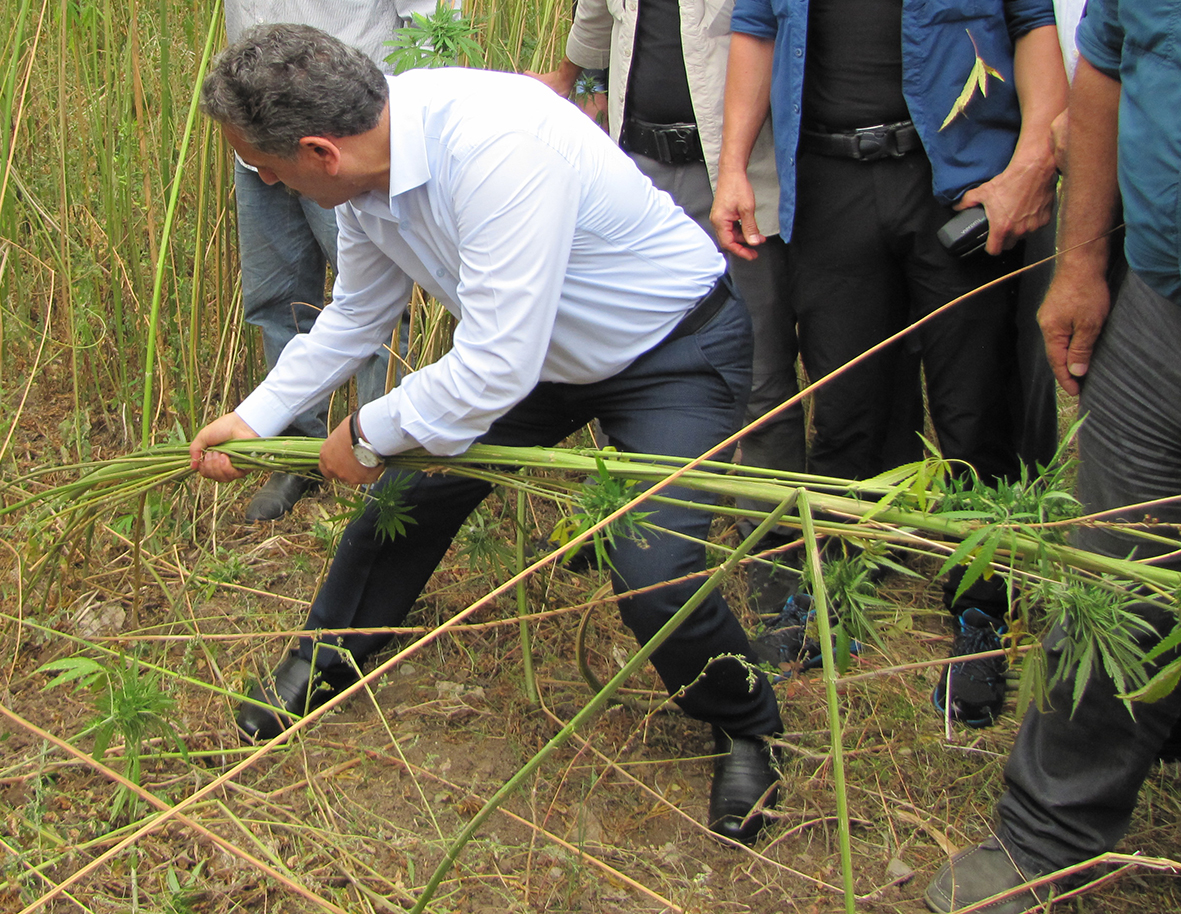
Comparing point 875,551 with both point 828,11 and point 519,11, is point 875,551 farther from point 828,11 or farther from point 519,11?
point 519,11

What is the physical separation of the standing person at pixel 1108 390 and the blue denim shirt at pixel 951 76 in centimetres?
43

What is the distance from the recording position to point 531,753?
81.3 inches

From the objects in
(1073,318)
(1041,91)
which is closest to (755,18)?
(1041,91)

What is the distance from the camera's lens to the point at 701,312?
181 centimetres

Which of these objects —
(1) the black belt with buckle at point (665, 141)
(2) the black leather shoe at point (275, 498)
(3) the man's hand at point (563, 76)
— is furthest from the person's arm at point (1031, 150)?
(2) the black leather shoe at point (275, 498)

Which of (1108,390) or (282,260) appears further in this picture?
(282,260)

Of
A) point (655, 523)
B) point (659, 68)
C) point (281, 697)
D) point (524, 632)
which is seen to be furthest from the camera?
point (659, 68)

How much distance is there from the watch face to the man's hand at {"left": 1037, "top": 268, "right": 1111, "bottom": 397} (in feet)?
3.49

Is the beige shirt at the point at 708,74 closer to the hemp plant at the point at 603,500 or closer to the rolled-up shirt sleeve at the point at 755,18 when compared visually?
the rolled-up shirt sleeve at the point at 755,18

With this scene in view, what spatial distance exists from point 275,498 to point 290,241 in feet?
2.23

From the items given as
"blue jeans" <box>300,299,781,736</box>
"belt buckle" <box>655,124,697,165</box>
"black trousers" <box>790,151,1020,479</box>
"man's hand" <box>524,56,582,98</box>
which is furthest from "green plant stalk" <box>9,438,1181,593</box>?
"man's hand" <box>524,56,582,98</box>

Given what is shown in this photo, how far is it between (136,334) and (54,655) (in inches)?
41.0

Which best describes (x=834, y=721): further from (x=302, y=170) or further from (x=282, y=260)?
(x=282, y=260)

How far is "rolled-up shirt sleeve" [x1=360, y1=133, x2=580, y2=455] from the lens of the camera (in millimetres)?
1464
